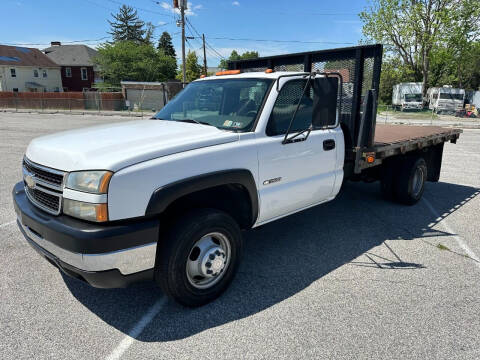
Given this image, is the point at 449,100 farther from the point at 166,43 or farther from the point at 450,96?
the point at 166,43

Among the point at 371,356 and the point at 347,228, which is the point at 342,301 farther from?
the point at 347,228

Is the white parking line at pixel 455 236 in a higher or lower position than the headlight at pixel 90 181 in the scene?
lower

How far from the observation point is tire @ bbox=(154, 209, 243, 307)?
2799 millimetres

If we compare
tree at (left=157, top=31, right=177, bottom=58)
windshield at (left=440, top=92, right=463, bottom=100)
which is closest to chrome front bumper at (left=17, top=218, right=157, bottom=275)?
windshield at (left=440, top=92, right=463, bottom=100)

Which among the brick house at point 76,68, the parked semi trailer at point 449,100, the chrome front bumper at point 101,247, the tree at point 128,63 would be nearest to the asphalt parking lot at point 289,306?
the chrome front bumper at point 101,247

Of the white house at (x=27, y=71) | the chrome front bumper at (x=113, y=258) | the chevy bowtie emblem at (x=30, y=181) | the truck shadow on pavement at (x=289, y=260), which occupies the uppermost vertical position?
the white house at (x=27, y=71)

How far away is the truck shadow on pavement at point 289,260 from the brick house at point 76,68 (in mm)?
62006

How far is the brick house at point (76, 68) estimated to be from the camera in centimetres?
5875

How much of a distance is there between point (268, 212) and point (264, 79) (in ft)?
4.49

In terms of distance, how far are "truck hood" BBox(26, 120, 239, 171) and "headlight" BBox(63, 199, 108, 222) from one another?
253mm

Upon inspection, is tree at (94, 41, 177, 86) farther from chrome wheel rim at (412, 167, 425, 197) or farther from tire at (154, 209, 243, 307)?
tire at (154, 209, 243, 307)

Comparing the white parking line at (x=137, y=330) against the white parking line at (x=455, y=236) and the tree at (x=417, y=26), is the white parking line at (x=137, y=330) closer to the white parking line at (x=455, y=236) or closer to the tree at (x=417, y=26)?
the white parking line at (x=455, y=236)

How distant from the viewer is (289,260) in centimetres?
399

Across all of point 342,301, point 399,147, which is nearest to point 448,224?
point 399,147
